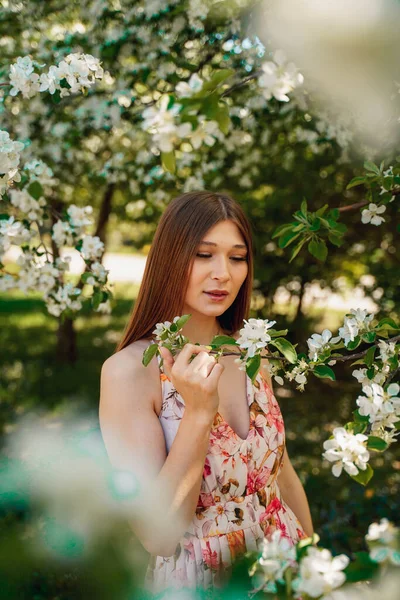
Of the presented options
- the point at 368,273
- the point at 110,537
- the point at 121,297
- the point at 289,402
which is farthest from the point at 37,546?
the point at 121,297

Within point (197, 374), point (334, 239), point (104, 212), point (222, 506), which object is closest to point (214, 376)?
point (197, 374)

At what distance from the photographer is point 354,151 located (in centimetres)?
374

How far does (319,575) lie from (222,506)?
32.6 inches

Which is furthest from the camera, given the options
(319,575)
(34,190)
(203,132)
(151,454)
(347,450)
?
(34,190)

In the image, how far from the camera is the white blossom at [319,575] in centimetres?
88

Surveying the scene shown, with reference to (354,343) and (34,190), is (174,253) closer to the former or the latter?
(354,343)

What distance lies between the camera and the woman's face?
175 cm

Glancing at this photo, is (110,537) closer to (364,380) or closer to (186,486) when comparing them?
(186,486)

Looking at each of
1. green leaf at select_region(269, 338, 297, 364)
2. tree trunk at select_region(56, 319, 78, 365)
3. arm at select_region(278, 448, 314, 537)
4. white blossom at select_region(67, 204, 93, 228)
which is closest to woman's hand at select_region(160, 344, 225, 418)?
green leaf at select_region(269, 338, 297, 364)

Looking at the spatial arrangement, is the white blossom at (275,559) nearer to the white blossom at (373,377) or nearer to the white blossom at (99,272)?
the white blossom at (373,377)

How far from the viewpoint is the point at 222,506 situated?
168 cm

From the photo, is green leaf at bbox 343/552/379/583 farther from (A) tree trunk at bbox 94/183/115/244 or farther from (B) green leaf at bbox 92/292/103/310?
(A) tree trunk at bbox 94/183/115/244

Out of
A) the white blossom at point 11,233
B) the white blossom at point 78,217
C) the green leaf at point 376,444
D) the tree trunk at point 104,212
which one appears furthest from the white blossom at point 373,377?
the tree trunk at point 104,212

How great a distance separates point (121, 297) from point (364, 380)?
1056 centimetres
